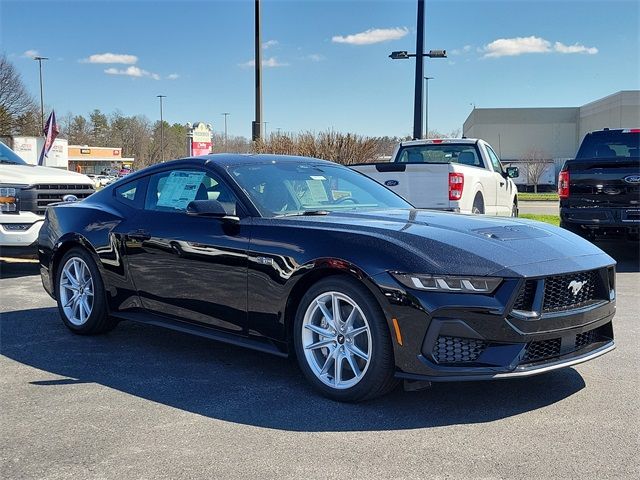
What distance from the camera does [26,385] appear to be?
443 centimetres

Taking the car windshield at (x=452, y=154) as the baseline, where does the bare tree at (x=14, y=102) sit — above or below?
above

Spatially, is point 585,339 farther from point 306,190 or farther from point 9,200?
point 9,200

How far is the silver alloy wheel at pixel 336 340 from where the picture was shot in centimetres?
393

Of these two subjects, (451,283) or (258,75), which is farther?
(258,75)

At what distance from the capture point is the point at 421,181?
866 centimetres

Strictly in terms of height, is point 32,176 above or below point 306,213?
above

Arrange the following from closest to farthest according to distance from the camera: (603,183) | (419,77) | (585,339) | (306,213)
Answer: (585,339) < (306,213) < (603,183) < (419,77)

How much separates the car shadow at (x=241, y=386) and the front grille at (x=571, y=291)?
0.59 m

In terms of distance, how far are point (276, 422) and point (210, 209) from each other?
157 cm

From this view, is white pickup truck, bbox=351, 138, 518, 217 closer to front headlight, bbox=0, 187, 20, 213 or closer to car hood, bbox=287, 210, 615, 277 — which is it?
car hood, bbox=287, 210, 615, 277

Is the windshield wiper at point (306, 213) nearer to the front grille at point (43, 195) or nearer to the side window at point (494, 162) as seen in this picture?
the front grille at point (43, 195)

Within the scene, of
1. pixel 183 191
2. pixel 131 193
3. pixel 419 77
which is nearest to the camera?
pixel 183 191

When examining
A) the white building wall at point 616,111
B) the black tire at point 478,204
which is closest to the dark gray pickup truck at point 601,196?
the black tire at point 478,204

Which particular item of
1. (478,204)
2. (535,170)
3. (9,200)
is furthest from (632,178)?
(535,170)
